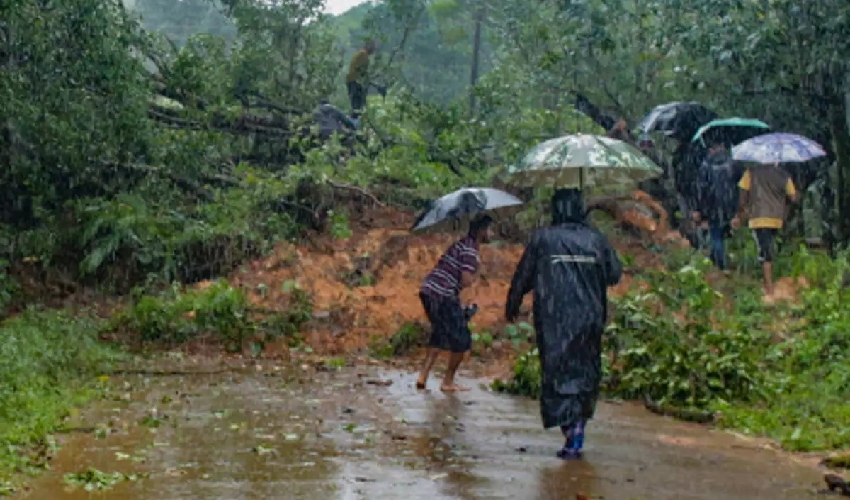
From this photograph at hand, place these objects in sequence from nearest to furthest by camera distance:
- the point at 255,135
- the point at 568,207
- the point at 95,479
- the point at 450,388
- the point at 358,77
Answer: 1. the point at 95,479
2. the point at 568,207
3. the point at 450,388
4. the point at 255,135
5. the point at 358,77

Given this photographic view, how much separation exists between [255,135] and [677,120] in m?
7.34

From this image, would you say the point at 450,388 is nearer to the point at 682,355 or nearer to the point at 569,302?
the point at 682,355

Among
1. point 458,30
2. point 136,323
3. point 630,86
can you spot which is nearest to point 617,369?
point 136,323

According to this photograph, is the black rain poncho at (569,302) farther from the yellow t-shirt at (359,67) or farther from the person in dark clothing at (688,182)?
the yellow t-shirt at (359,67)

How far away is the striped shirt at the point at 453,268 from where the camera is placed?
10.0 m

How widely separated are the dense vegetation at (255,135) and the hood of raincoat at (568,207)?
7.82 feet

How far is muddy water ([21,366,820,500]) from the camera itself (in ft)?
19.6

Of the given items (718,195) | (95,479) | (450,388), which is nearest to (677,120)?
(718,195)

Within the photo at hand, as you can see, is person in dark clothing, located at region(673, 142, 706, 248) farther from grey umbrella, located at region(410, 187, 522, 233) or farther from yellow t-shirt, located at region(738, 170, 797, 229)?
grey umbrella, located at region(410, 187, 522, 233)

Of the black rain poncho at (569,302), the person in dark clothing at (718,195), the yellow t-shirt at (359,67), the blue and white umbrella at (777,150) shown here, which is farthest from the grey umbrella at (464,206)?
the yellow t-shirt at (359,67)

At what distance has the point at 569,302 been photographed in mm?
7320

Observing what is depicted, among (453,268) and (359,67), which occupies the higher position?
(359,67)

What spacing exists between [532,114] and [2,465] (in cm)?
1443

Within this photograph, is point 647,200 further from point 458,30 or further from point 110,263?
point 458,30
